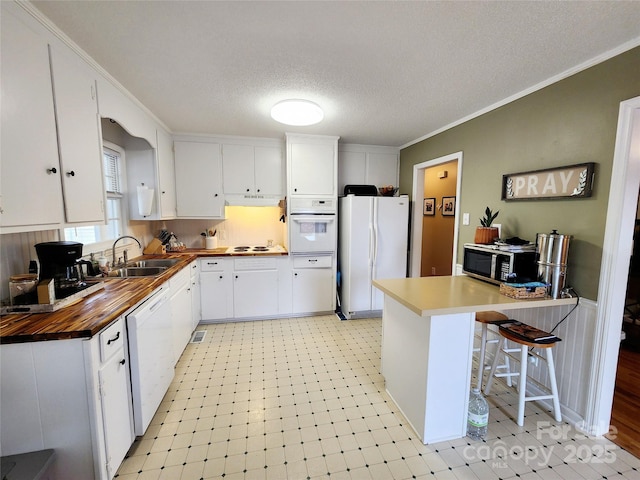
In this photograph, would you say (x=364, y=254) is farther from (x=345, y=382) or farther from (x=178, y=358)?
(x=178, y=358)

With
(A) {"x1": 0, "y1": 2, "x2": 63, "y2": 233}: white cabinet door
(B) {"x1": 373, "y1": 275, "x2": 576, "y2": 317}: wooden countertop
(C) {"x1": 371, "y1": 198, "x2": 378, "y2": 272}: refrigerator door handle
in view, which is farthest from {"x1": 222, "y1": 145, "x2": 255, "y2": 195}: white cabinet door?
(B) {"x1": 373, "y1": 275, "x2": 576, "y2": 317}: wooden countertop

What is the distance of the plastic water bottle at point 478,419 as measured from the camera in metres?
1.72

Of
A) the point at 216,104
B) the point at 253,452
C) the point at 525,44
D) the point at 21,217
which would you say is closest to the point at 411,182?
the point at 525,44

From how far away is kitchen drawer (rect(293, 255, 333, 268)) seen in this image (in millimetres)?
3533

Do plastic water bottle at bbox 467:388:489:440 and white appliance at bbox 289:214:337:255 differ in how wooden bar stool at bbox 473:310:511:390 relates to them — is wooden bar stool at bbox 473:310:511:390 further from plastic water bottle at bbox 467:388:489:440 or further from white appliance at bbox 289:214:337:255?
white appliance at bbox 289:214:337:255

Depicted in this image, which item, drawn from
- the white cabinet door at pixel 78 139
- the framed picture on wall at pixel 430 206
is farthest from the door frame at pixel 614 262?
the white cabinet door at pixel 78 139

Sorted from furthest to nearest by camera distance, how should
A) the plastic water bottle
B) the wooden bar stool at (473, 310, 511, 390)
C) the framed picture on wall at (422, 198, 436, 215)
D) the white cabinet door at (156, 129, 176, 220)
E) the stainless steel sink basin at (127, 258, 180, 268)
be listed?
the framed picture on wall at (422, 198, 436, 215) → the white cabinet door at (156, 129, 176, 220) → the stainless steel sink basin at (127, 258, 180, 268) → the wooden bar stool at (473, 310, 511, 390) → the plastic water bottle

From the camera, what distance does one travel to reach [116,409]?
142 cm

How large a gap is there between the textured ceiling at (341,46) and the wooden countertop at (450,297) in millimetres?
1504

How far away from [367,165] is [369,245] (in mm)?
1256

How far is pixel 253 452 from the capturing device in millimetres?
1614

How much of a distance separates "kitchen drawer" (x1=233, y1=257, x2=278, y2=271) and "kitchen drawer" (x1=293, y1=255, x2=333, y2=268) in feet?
0.94

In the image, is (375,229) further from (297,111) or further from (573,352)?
(573,352)

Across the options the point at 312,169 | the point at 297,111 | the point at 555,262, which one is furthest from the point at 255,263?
the point at 555,262
